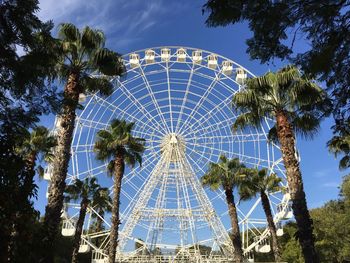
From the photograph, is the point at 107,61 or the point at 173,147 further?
the point at 173,147

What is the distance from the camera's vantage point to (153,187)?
40562mm

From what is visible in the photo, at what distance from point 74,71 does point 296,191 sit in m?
9.00

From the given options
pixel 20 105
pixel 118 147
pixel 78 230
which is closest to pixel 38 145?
pixel 118 147

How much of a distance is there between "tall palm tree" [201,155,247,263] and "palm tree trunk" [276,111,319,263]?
42.7ft

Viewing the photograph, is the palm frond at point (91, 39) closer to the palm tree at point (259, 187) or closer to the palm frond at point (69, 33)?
the palm frond at point (69, 33)

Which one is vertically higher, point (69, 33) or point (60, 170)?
point (69, 33)

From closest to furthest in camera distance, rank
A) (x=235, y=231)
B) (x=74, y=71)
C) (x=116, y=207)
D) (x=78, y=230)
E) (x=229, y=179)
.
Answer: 1. (x=74, y=71)
2. (x=116, y=207)
3. (x=235, y=231)
4. (x=78, y=230)
5. (x=229, y=179)

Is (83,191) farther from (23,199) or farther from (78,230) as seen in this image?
(23,199)

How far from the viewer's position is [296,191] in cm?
1499

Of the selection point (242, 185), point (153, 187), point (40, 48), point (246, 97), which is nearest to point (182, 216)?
point (153, 187)

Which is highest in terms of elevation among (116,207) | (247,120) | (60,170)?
(247,120)

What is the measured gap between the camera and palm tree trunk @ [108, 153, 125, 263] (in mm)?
22906

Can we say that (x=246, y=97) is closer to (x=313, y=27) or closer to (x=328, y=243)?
(x=313, y=27)

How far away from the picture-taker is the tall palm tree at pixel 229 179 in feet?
93.8
